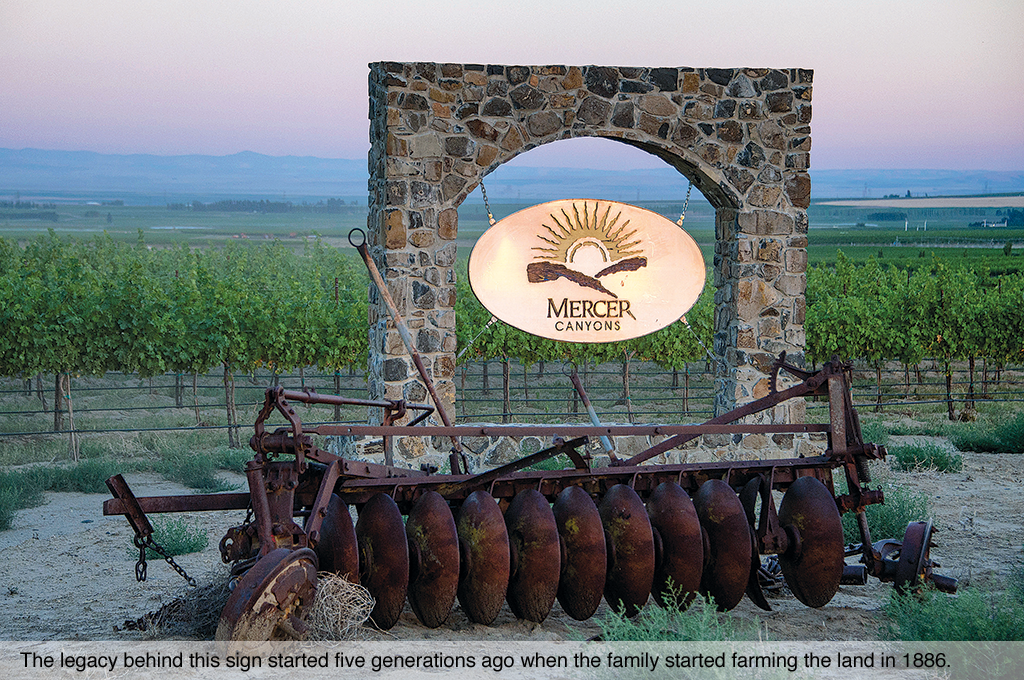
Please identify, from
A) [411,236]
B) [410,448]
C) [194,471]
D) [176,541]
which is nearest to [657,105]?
[411,236]

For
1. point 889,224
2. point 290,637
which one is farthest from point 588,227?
point 889,224

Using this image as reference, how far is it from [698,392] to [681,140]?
63.2ft

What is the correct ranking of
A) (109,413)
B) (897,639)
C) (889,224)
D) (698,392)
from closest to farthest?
(897,639), (109,413), (698,392), (889,224)

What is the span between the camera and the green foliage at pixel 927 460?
37.3 ft

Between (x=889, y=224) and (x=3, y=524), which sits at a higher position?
(x=889, y=224)

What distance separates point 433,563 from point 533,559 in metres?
0.57

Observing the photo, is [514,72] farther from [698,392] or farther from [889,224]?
[889,224]

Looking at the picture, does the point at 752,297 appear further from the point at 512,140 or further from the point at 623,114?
the point at 512,140

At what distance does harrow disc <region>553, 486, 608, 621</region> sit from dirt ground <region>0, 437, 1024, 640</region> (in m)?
0.18

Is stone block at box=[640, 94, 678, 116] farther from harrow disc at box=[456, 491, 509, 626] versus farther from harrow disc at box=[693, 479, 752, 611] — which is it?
harrow disc at box=[456, 491, 509, 626]

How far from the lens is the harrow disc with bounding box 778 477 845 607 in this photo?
5.69 metres

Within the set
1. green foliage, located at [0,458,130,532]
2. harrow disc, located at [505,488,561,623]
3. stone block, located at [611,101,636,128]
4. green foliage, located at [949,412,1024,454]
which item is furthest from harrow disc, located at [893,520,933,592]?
green foliage, located at [0,458,130,532]

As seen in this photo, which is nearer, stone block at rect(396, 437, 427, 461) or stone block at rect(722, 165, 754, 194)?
stone block at rect(396, 437, 427, 461)

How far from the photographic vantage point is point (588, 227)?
379 inches
